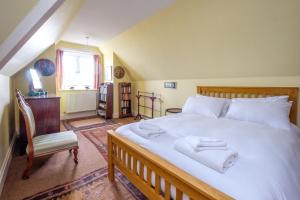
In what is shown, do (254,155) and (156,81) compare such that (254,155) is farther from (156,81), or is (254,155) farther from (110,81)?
(110,81)

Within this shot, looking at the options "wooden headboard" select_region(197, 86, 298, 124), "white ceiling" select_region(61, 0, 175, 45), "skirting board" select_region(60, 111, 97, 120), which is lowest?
"skirting board" select_region(60, 111, 97, 120)

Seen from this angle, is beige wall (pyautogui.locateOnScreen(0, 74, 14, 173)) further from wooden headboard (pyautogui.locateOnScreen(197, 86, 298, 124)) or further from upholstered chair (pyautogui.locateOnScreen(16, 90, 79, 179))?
wooden headboard (pyautogui.locateOnScreen(197, 86, 298, 124))

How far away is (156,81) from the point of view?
4484 millimetres

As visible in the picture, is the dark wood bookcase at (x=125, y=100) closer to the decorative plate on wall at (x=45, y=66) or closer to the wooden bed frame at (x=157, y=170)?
the decorative plate on wall at (x=45, y=66)

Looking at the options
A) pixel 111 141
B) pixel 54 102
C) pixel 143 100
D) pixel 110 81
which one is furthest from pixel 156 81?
pixel 111 141

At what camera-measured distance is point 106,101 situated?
15.8 feet

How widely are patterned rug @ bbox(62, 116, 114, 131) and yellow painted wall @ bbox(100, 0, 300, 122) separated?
7.01 ft

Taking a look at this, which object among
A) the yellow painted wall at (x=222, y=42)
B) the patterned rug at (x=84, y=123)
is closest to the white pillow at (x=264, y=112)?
the yellow painted wall at (x=222, y=42)

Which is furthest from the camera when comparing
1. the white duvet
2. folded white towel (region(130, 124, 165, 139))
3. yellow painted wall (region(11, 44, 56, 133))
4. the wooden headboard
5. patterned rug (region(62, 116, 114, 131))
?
patterned rug (region(62, 116, 114, 131))

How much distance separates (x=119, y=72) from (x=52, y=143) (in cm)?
326

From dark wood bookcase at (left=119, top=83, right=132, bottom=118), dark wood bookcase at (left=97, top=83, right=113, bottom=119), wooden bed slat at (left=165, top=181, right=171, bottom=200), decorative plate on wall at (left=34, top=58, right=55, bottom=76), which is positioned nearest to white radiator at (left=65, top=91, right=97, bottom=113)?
dark wood bookcase at (left=97, top=83, right=113, bottom=119)

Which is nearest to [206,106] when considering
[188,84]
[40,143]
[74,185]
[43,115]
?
[188,84]

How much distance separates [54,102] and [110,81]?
7.63 ft

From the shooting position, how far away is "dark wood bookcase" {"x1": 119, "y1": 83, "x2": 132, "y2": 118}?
5066 mm
